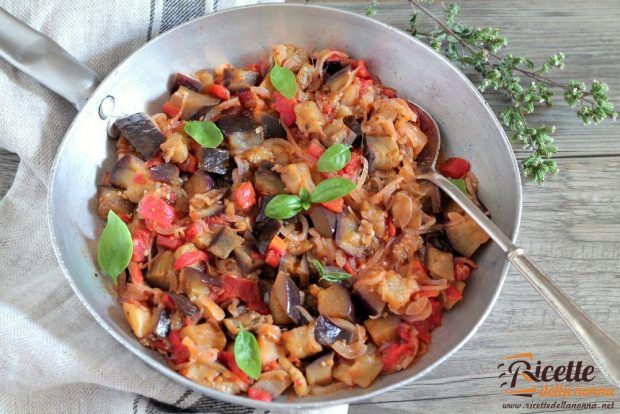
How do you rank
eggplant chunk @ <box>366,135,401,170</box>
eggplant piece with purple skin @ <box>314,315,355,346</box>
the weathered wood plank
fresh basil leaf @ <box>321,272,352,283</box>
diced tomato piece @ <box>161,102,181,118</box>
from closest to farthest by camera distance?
eggplant piece with purple skin @ <box>314,315,355,346</box> → fresh basil leaf @ <box>321,272,352,283</box> → eggplant chunk @ <box>366,135,401,170</box> → diced tomato piece @ <box>161,102,181,118</box> → the weathered wood plank

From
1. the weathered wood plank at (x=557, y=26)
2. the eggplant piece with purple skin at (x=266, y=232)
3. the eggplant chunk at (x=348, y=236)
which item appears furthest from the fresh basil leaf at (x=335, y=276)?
the weathered wood plank at (x=557, y=26)

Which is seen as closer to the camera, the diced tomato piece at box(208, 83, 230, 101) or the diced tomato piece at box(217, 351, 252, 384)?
the diced tomato piece at box(217, 351, 252, 384)

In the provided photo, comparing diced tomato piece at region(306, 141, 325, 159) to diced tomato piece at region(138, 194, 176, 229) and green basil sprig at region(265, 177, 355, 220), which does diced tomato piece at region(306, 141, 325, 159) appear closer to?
green basil sprig at region(265, 177, 355, 220)

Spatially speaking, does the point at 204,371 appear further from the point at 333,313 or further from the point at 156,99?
the point at 156,99

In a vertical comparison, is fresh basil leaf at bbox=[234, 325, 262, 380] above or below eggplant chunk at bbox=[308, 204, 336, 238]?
below

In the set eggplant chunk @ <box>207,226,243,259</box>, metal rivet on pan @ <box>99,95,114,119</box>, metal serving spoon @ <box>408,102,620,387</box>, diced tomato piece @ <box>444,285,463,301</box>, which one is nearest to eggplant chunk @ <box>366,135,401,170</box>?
metal serving spoon @ <box>408,102,620,387</box>

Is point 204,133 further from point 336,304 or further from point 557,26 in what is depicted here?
point 557,26

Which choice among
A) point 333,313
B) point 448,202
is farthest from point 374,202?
point 333,313

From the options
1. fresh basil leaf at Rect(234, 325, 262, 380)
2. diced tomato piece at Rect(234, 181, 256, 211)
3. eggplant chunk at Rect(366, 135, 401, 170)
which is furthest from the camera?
eggplant chunk at Rect(366, 135, 401, 170)
